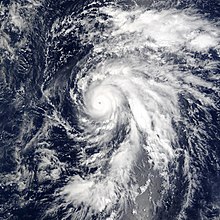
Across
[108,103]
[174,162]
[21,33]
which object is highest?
[21,33]

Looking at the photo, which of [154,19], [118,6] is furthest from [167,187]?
[118,6]

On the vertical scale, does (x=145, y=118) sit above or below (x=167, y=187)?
above

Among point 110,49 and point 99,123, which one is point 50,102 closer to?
point 99,123

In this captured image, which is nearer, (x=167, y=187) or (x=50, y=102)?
(x=167, y=187)

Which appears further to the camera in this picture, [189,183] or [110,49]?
[110,49]

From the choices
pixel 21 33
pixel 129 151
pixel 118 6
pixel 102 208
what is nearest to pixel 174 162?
pixel 129 151

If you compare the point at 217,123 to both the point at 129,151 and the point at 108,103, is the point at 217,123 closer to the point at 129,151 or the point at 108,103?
the point at 129,151
